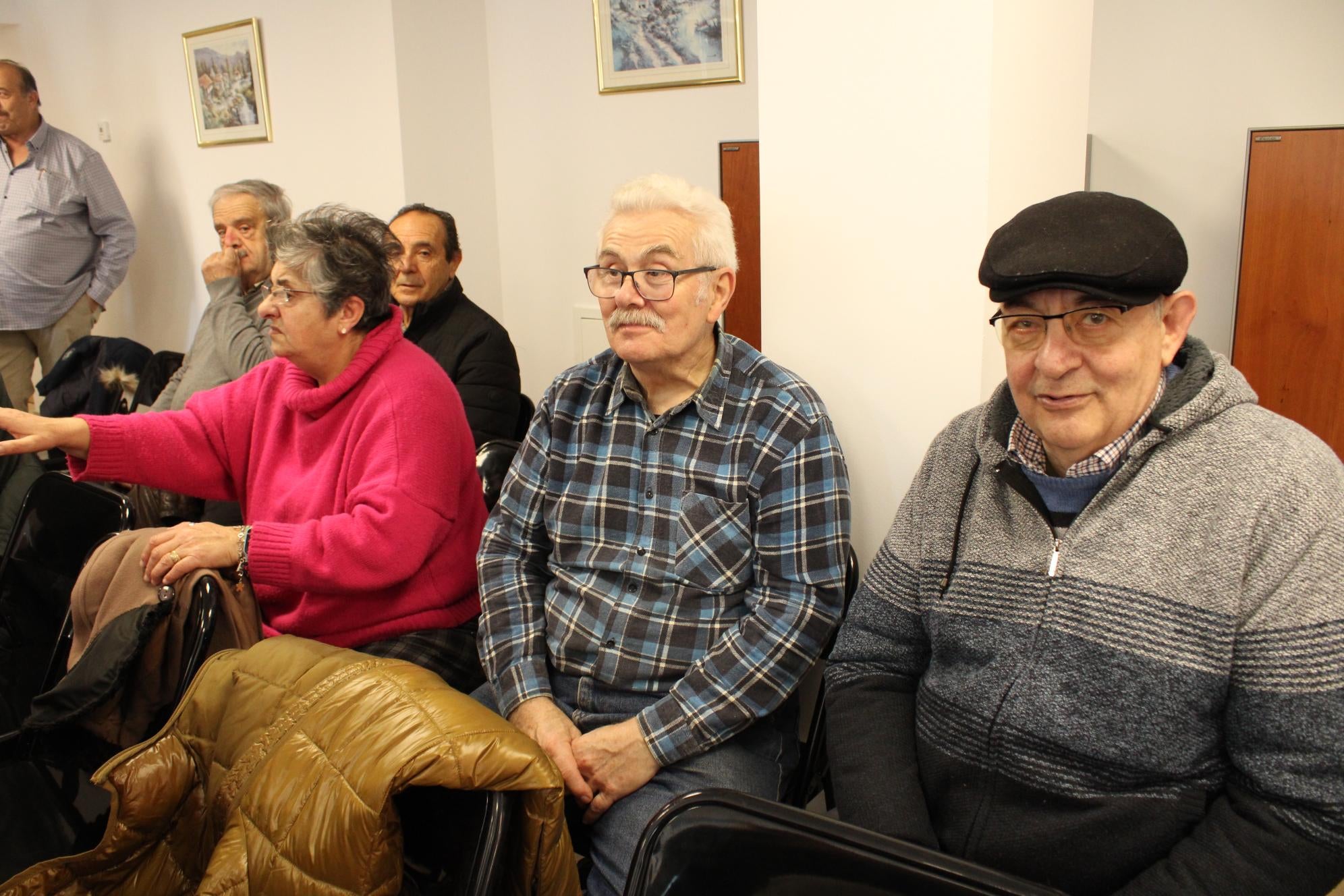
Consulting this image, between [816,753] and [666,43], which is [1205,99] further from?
[816,753]

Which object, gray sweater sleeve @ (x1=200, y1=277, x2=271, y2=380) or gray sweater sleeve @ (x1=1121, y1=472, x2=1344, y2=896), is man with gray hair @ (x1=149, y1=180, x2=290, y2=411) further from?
gray sweater sleeve @ (x1=1121, y1=472, x2=1344, y2=896)

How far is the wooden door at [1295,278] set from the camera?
8.97 feet

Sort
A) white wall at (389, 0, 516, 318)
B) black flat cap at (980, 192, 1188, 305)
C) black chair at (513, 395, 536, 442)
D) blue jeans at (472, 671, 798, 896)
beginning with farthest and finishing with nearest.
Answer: white wall at (389, 0, 516, 318) < black chair at (513, 395, 536, 442) < blue jeans at (472, 671, 798, 896) < black flat cap at (980, 192, 1188, 305)

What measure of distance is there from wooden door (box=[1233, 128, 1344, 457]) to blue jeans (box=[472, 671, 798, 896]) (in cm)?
212

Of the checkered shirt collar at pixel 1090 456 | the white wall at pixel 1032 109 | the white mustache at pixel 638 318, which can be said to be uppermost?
the white wall at pixel 1032 109

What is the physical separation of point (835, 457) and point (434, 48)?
310 centimetres

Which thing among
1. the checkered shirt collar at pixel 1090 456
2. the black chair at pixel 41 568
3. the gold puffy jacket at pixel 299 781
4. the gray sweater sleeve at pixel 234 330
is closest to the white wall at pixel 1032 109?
the checkered shirt collar at pixel 1090 456

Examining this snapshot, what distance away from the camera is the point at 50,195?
462cm

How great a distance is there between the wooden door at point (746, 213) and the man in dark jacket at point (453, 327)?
773mm

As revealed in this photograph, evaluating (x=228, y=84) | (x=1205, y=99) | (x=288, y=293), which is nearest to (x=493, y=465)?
(x=288, y=293)

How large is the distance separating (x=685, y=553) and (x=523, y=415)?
142 centimetres

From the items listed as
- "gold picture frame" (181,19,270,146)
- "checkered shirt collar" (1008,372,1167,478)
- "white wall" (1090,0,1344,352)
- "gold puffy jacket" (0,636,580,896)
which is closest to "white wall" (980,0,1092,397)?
"checkered shirt collar" (1008,372,1167,478)

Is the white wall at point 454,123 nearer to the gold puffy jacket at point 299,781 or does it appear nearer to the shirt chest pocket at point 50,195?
the shirt chest pocket at point 50,195

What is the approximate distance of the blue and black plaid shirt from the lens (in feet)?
5.01
